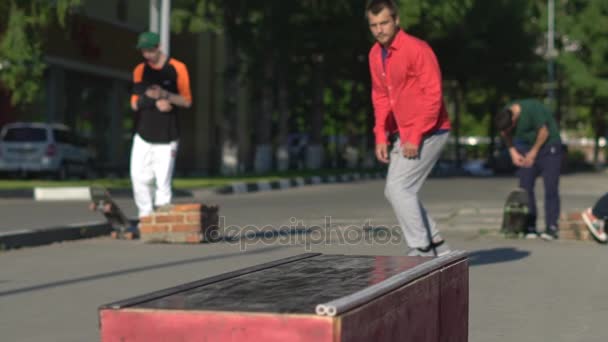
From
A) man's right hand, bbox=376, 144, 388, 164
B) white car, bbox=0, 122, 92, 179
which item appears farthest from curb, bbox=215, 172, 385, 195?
man's right hand, bbox=376, 144, 388, 164

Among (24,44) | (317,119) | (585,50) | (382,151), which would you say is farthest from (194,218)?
(585,50)

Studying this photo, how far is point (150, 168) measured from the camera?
1298 cm

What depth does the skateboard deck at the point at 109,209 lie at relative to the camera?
13195 millimetres

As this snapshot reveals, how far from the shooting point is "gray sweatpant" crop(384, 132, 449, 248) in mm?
8531

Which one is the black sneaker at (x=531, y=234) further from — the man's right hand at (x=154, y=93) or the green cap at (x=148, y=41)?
the green cap at (x=148, y=41)

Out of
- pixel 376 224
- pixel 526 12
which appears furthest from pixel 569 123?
pixel 376 224

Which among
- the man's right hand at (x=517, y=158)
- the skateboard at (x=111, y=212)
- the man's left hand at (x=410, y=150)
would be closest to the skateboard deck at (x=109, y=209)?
the skateboard at (x=111, y=212)

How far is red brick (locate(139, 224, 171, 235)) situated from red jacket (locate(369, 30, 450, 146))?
4.72 m

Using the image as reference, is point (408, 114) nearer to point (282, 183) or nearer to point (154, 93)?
point (154, 93)

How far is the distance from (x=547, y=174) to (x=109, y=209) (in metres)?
4.62

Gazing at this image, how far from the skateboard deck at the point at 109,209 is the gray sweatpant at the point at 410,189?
17.2 ft

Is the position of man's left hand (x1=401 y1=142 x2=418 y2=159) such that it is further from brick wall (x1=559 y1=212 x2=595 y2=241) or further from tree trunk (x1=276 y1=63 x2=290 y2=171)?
tree trunk (x1=276 y1=63 x2=290 y2=171)

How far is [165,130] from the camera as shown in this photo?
1295cm

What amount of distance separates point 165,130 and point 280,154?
33.3 meters
